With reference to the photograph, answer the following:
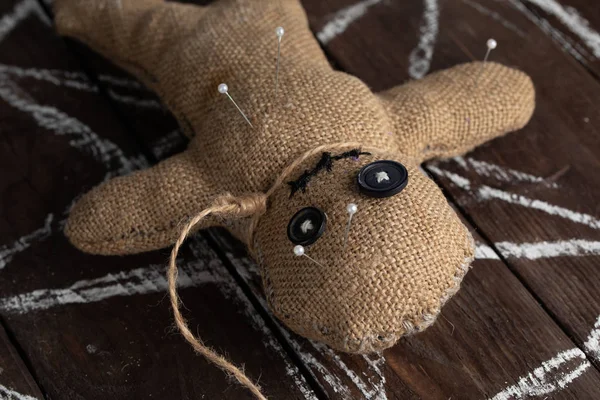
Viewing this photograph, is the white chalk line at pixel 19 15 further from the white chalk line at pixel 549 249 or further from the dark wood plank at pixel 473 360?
the white chalk line at pixel 549 249

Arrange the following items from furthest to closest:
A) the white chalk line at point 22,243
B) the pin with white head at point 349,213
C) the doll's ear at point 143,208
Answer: the white chalk line at point 22,243 < the doll's ear at point 143,208 < the pin with white head at point 349,213

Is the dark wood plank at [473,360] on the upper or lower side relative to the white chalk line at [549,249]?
lower

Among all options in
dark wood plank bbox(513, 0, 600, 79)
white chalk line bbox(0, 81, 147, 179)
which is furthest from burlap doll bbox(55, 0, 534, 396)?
dark wood plank bbox(513, 0, 600, 79)

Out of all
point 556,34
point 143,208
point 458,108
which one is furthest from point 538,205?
point 143,208

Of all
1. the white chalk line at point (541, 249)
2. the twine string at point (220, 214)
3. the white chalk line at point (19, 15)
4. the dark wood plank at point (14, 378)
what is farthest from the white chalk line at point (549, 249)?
the white chalk line at point (19, 15)

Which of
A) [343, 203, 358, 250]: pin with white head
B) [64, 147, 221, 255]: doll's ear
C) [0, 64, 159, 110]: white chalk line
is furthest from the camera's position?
[0, 64, 159, 110]: white chalk line

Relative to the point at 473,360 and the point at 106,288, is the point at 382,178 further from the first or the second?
the point at 106,288

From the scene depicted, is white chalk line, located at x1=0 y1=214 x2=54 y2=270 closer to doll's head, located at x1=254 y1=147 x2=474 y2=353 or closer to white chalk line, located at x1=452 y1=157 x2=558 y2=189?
doll's head, located at x1=254 y1=147 x2=474 y2=353
